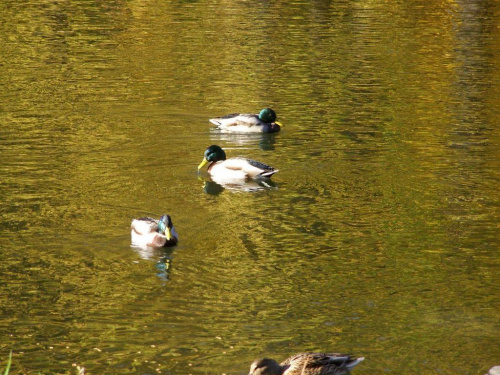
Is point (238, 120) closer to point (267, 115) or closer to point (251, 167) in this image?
point (267, 115)

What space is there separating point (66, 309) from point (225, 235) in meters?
3.02

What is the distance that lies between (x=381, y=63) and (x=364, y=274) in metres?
14.5

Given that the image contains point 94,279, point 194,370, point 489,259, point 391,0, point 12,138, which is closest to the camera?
point 194,370

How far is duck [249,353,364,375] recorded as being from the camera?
8688 millimetres

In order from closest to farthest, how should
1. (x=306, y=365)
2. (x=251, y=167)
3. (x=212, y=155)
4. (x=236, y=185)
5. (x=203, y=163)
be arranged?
(x=306, y=365) → (x=251, y=167) → (x=236, y=185) → (x=203, y=163) → (x=212, y=155)

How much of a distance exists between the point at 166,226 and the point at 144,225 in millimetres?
385

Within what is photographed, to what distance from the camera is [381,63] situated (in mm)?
25688

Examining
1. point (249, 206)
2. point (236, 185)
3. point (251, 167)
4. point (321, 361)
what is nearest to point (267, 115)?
point (236, 185)

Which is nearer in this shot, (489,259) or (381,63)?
(489,259)

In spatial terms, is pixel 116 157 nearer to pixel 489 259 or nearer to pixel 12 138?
pixel 12 138

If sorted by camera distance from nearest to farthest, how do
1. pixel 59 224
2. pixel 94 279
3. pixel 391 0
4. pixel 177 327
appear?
pixel 177 327, pixel 94 279, pixel 59 224, pixel 391 0

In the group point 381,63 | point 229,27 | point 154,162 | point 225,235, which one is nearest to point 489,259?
point 225,235

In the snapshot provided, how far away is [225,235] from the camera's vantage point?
1329 centimetres

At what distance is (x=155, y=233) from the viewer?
41.2 ft
